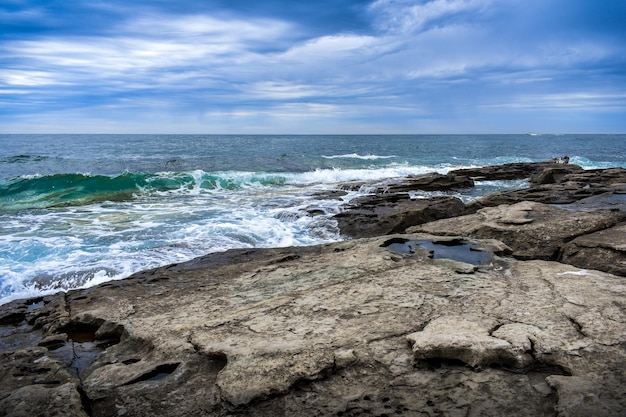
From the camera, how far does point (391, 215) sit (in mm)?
10438

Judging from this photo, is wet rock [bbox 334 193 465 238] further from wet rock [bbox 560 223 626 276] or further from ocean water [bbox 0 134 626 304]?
wet rock [bbox 560 223 626 276]

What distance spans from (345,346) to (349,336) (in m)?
0.18

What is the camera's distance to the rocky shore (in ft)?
9.27

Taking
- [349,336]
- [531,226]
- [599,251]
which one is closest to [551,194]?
[531,226]

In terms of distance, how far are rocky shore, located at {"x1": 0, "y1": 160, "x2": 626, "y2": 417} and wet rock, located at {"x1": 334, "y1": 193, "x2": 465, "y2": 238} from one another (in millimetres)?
3611

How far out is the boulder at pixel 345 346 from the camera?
281 centimetres

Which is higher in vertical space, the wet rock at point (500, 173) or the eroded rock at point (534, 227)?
the eroded rock at point (534, 227)

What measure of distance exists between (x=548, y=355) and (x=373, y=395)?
127cm

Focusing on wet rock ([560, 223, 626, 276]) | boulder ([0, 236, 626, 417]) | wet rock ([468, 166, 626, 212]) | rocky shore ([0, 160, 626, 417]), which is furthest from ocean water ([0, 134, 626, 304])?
wet rock ([560, 223, 626, 276])

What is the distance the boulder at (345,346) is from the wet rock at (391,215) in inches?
185

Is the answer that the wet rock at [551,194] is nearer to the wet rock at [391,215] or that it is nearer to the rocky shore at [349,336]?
the wet rock at [391,215]

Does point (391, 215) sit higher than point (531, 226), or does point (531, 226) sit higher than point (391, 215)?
point (531, 226)

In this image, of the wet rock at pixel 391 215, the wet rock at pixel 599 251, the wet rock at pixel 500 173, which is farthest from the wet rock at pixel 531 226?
the wet rock at pixel 500 173

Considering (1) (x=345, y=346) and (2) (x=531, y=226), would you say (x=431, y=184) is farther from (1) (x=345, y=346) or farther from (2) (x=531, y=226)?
(1) (x=345, y=346)
